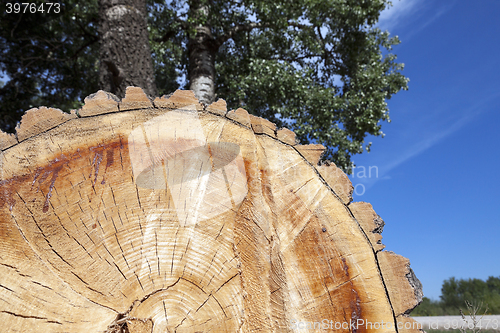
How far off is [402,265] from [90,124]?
1.50 m

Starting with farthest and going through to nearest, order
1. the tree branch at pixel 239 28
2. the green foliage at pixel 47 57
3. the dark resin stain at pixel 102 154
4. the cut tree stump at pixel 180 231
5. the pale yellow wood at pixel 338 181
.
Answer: the tree branch at pixel 239 28
the green foliage at pixel 47 57
the pale yellow wood at pixel 338 181
the dark resin stain at pixel 102 154
the cut tree stump at pixel 180 231

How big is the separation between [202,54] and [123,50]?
282cm

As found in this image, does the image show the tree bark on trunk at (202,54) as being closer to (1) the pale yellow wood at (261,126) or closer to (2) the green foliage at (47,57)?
(2) the green foliage at (47,57)

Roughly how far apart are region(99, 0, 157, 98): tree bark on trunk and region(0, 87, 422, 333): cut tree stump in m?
2.10

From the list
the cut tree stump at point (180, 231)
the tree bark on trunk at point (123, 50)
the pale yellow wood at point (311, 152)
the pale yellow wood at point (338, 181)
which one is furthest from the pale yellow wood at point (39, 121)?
the tree bark on trunk at point (123, 50)

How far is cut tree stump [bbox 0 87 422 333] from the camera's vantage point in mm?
1299

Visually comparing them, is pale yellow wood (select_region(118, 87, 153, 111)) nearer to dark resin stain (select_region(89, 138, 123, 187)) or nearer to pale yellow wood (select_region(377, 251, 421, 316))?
dark resin stain (select_region(89, 138, 123, 187))

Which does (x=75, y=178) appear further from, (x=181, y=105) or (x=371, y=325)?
(x=371, y=325)

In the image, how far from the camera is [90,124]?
4.78 feet

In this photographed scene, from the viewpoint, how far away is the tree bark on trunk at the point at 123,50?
3.40 metres

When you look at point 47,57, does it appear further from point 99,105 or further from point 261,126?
point 261,126

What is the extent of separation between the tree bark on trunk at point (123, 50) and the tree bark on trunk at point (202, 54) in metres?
1.99

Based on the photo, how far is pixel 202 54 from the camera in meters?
6.07

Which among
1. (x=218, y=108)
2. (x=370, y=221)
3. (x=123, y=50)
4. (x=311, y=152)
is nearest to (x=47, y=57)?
(x=123, y=50)
